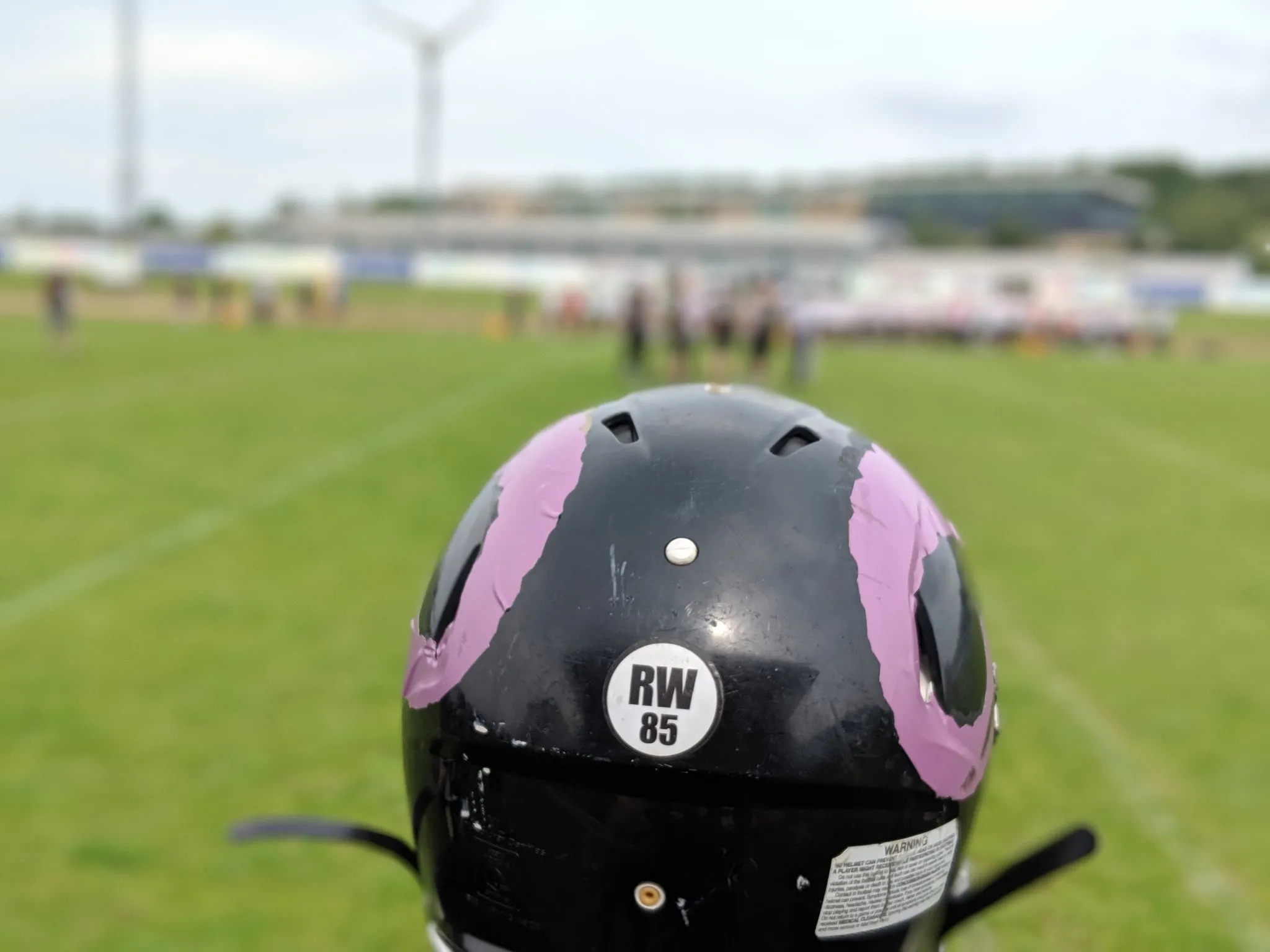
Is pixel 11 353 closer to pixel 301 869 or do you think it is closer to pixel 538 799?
pixel 301 869

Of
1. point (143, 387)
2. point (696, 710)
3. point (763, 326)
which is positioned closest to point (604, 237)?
point (763, 326)

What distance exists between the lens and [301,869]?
3900mm

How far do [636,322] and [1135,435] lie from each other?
7910 millimetres

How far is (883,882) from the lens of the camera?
4.57 ft

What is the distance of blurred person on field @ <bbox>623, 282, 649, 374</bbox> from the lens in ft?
60.4

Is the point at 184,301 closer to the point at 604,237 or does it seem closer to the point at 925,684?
the point at 925,684

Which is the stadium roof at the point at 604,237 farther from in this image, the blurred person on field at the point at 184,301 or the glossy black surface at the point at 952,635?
the glossy black surface at the point at 952,635

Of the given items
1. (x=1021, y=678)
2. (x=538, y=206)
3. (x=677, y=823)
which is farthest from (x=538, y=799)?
(x=538, y=206)

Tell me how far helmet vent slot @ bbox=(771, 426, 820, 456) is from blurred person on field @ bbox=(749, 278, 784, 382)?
16981 millimetres

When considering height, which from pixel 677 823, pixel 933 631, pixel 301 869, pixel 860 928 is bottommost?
pixel 301 869

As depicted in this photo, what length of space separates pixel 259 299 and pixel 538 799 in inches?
1297

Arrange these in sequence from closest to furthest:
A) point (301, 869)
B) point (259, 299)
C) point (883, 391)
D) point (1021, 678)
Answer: point (301, 869), point (1021, 678), point (883, 391), point (259, 299)

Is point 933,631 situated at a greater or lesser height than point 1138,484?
greater

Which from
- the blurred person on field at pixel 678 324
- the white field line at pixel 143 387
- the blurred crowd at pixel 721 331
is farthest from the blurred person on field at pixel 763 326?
the white field line at pixel 143 387
